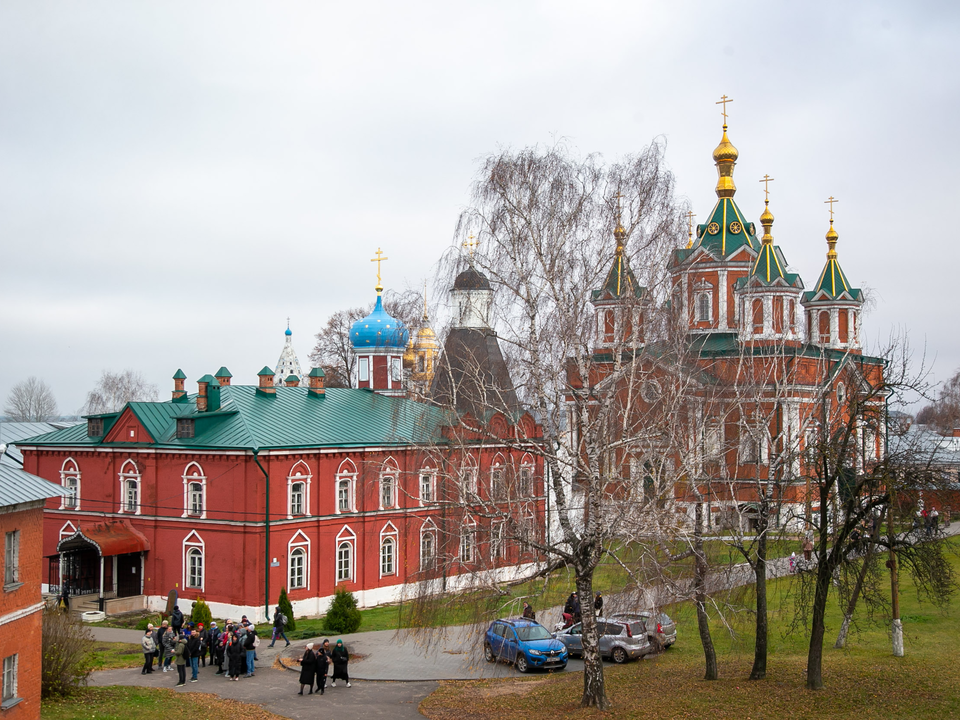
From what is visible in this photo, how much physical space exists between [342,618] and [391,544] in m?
6.27

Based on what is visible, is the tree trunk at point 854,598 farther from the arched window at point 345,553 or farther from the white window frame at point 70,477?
the white window frame at point 70,477

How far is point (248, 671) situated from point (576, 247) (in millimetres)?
12596

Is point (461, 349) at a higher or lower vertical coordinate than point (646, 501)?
higher

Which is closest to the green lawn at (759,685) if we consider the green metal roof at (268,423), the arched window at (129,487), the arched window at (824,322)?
the green metal roof at (268,423)

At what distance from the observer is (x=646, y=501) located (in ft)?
54.1

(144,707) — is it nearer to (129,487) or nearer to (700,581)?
(700,581)


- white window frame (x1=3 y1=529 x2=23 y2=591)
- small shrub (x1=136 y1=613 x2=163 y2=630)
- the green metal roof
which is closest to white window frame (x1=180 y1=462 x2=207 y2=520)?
the green metal roof

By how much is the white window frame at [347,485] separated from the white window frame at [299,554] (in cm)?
157

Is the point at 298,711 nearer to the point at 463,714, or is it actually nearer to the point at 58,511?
the point at 463,714

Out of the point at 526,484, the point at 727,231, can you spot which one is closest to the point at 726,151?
the point at 727,231

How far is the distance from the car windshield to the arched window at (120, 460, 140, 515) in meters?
16.6

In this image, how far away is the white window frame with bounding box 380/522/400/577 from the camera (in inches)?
1289

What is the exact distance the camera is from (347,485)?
3222 cm

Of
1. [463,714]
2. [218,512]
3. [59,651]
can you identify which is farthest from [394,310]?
[218,512]
